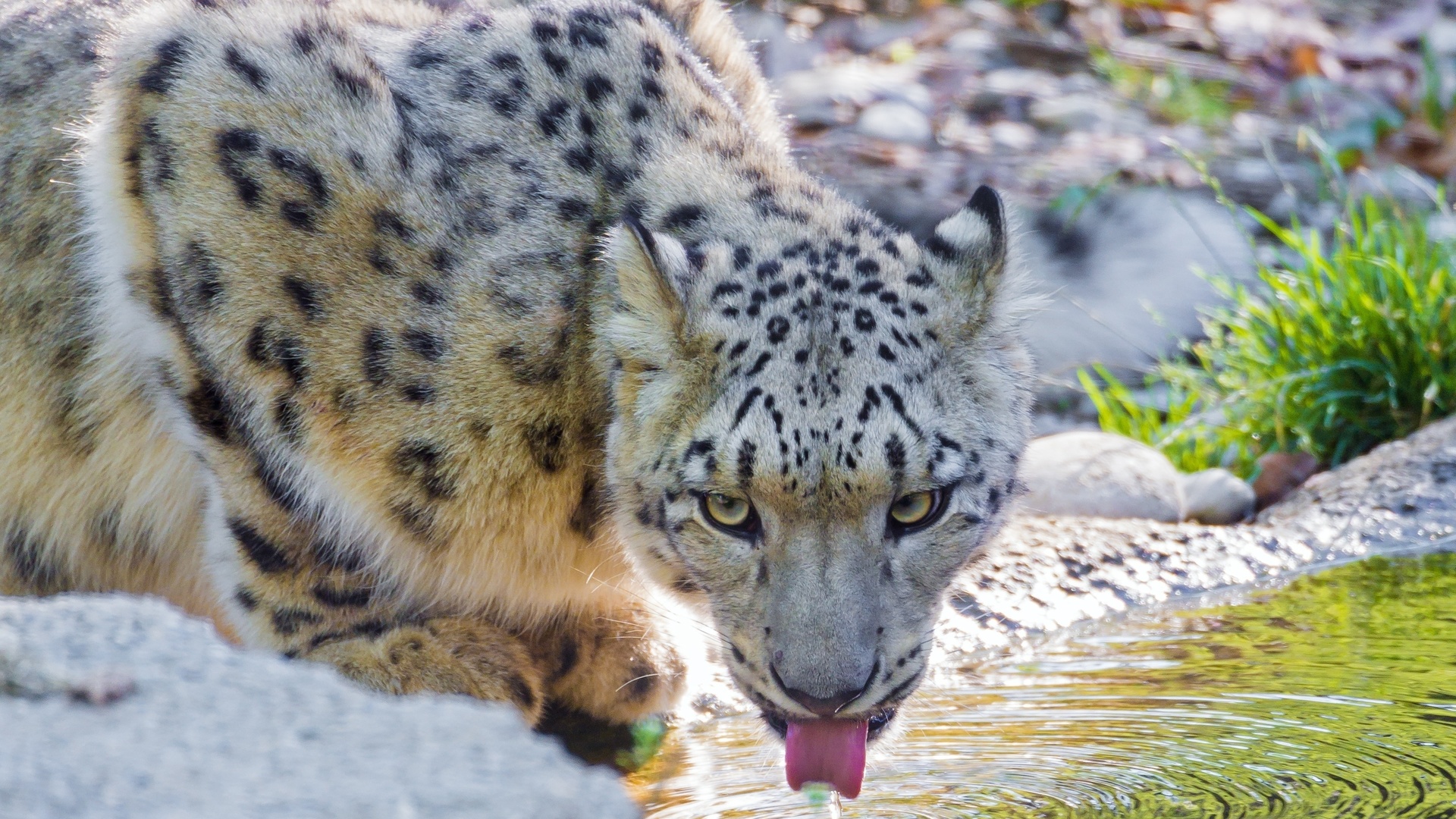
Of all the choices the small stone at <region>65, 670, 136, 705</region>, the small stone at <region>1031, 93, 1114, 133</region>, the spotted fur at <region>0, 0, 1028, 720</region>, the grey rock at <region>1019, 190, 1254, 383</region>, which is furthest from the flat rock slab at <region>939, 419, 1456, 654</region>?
the small stone at <region>1031, 93, 1114, 133</region>

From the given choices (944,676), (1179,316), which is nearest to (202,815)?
(944,676)

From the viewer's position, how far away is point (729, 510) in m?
4.03

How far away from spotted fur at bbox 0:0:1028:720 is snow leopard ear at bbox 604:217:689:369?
11 mm

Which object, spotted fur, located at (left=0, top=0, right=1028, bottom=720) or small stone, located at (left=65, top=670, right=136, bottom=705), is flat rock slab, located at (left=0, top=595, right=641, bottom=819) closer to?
small stone, located at (left=65, top=670, right=136, bottom=705)

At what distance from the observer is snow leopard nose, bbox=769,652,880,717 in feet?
12.6

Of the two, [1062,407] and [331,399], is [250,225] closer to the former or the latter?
[331,399]

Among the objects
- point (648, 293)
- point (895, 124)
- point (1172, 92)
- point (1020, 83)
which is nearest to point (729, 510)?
point (648, 293)

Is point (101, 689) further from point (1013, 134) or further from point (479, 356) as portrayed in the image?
point (1013, 134)

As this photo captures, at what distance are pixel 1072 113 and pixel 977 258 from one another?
7533mm

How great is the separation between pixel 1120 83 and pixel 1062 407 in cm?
403

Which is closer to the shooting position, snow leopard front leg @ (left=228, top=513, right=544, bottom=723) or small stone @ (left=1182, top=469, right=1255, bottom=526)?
snow leopard front leg @ (left=228, top=513, right=544, bottom=723)

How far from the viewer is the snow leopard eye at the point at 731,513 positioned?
13.1 ft

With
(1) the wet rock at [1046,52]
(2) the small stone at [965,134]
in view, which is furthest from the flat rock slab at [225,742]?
(1) the wet rock at [1046,52]

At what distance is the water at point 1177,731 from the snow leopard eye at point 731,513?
712mm
